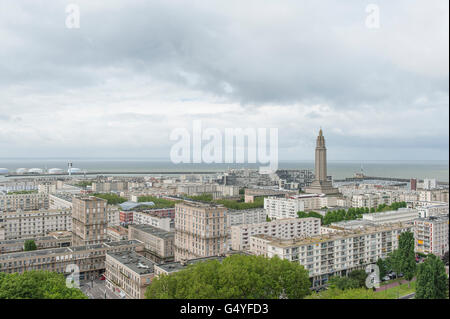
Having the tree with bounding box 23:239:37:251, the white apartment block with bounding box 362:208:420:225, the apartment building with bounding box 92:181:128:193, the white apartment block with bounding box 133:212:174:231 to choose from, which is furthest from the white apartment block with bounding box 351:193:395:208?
the apartment building with bounding box 92:181:128:193

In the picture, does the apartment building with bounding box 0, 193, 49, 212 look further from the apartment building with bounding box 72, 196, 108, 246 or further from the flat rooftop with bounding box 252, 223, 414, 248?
the flat rooftop with bounding box 252, 223, 414, 248

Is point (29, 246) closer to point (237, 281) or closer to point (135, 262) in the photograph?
point (135, 262)

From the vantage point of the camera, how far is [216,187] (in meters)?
28.8

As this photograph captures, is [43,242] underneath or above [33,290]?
underneath

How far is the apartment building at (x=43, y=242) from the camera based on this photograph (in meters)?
11.0

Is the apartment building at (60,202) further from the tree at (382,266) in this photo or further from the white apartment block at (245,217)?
the tree at (382,266)

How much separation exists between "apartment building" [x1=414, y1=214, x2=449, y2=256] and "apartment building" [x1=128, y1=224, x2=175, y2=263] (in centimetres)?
807

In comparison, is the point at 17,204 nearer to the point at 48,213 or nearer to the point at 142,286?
the point at 48,213

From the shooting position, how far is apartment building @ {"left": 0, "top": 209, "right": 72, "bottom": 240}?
45.1 ft

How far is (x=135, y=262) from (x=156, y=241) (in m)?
3.27

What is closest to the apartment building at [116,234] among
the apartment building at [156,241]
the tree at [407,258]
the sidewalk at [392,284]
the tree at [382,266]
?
the apartment building at [156,241]

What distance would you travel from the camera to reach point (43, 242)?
38.4 ft

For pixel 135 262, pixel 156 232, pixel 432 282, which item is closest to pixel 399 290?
pixel 432 282
